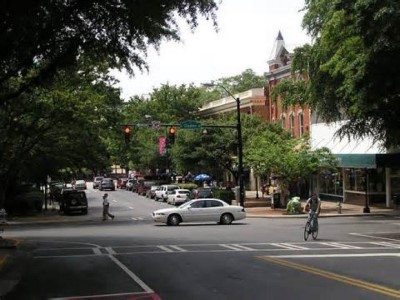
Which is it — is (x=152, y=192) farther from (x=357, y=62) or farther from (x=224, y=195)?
(x=357, y=62)

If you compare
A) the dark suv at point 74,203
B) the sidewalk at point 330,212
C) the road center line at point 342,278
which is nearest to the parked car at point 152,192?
the dark suv at point 74,203

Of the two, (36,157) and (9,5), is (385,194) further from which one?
(9,5)

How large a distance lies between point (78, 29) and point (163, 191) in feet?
143

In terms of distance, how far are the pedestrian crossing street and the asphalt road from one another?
0.10ft

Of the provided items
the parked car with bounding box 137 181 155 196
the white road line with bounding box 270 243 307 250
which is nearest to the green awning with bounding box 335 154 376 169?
the white road line with bounding box 270 243 307 250

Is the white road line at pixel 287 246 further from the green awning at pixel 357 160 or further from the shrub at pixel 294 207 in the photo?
the green awning at pixel 357 160

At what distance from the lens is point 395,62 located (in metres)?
24.2

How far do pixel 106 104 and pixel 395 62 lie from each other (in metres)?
21.2

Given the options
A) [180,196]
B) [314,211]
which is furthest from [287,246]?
[180,196]

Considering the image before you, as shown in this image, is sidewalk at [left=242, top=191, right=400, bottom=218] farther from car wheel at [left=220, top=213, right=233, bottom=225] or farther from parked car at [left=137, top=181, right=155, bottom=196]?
parked car at [left=137, top=181, right=155, bottom=196]

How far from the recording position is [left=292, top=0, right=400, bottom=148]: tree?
23375 mm

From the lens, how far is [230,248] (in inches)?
776

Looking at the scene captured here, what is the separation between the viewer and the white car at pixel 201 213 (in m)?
31.6

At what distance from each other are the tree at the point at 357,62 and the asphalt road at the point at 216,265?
547cm
